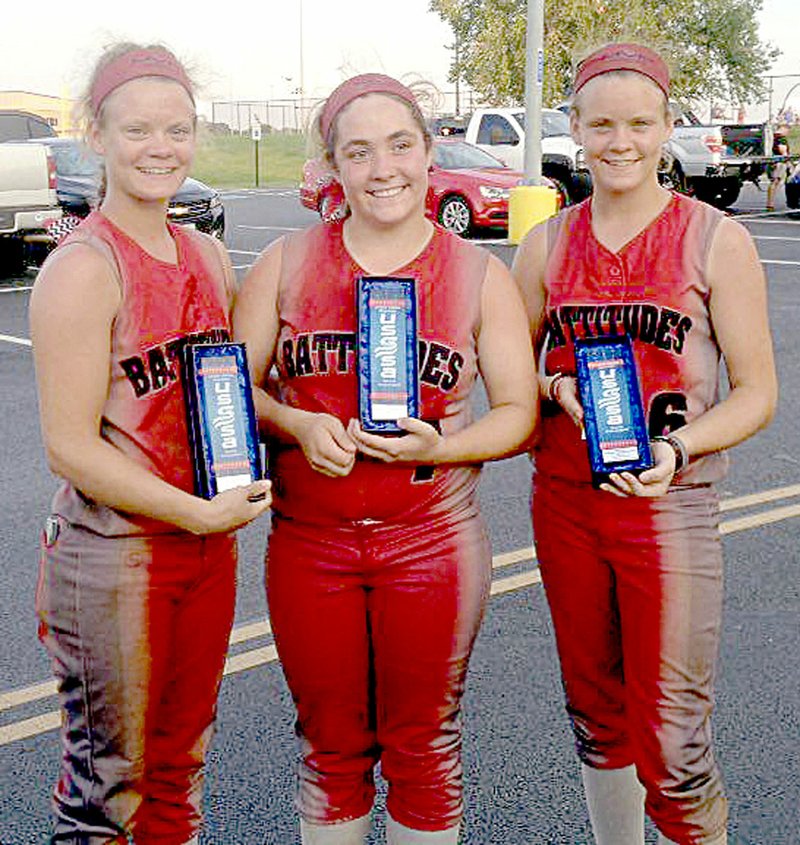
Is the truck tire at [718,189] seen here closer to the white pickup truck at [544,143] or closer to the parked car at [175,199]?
the white pickup truck at [544,143]

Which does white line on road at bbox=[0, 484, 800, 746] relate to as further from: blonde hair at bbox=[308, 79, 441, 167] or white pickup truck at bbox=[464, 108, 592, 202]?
white pickup truck at bbox=[464, 108, 592, 202]

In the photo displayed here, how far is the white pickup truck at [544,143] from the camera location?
62.1 ft

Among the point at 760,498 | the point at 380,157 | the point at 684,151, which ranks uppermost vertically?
the point at 684,151

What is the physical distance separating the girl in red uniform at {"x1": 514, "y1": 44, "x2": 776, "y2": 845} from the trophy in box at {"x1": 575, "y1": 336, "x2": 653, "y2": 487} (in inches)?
2.8

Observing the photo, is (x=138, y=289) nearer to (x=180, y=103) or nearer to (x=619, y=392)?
(x=180, y=103)

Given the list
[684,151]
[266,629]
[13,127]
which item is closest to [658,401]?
[266,629]

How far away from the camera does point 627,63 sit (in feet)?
7.93

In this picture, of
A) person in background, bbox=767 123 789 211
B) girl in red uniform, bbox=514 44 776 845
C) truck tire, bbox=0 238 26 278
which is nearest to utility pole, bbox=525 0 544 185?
truck tire, bbox=0 238 26 278

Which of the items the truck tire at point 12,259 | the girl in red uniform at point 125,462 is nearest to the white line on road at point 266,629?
the girl in red uniform at point 125,462

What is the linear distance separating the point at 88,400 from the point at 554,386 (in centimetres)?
97

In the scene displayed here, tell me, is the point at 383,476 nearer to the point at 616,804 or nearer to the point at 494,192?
the point at 616,804

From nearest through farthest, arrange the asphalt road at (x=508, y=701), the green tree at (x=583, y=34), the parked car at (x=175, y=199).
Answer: the asphalt road at (x=508, y=701) → the parked car at (x=175, y=199) → the green tree at (x=583, y=34)

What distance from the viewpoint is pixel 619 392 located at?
2307 mm

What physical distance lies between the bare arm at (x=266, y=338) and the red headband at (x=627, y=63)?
74cm
